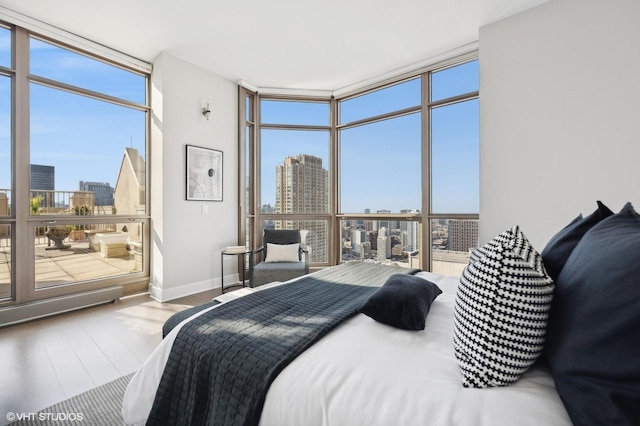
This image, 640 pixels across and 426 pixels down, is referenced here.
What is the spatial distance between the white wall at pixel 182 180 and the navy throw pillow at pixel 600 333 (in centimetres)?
375

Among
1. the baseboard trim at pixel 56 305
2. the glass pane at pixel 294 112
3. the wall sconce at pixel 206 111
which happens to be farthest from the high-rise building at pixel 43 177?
the glass pane at pixel 294 112

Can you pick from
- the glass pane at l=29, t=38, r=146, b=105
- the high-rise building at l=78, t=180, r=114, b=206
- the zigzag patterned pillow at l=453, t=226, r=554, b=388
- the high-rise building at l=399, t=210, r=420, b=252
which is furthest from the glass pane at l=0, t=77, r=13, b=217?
the high-rise building at l=399, t=210, r=420, b=252

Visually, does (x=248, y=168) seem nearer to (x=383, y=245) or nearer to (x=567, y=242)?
(x=383, y=245)

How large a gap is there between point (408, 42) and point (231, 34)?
197 centimetres

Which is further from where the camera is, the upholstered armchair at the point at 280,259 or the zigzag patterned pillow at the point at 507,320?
the upholstered armchair at the point at 280,259

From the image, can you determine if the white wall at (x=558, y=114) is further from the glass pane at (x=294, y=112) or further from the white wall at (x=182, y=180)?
the white wall at (x=182, y=180)

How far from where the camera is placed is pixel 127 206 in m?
3.58

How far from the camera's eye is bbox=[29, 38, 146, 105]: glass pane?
2973 mm

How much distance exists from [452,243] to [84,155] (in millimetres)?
4506

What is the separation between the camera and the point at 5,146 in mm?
2770

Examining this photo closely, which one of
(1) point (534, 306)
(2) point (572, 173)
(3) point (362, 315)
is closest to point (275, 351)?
(3) point (362, 315)

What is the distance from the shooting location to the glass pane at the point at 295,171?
15.0 feet

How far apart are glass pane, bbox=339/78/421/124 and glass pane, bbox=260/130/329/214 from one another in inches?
20.0

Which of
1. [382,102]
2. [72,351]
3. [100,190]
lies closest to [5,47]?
[100,190]
